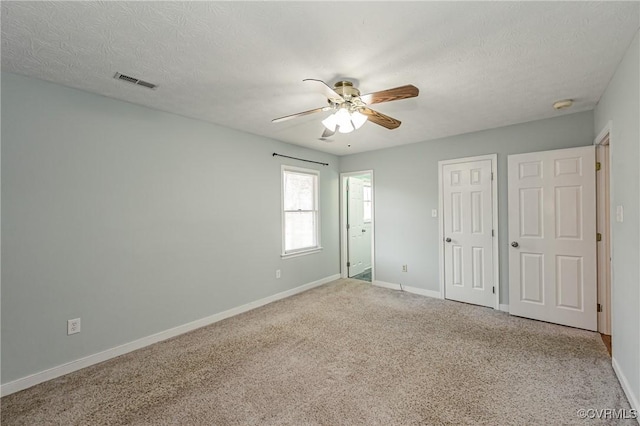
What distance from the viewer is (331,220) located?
5.37 meters

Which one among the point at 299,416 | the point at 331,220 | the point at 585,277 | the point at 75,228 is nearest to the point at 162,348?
the point at 75,228

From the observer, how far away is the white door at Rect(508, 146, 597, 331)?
312 cm

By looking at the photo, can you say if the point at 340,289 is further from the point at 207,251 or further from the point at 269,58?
the point at 269,58

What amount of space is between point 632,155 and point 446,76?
1380mm

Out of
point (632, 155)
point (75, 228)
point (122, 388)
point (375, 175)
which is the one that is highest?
point (375, 175)

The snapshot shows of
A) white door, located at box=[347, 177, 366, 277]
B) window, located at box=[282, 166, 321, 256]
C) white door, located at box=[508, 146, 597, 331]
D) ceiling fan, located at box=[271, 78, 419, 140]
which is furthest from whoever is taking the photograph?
white door, located at box=[347, 177, 366, 277]

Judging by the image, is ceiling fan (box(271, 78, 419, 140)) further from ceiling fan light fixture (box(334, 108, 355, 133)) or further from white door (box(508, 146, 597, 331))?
white door (box(508, 146, 597, 331))

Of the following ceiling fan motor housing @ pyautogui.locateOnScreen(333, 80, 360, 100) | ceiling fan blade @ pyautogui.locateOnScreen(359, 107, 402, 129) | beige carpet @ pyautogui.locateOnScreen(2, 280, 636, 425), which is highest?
ceiling fan motor housing @ pyautogui.locateOnScreen(333, 80, 360, 100)

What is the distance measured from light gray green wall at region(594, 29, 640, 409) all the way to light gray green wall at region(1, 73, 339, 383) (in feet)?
12.2

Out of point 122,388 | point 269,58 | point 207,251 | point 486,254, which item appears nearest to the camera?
point 269,58

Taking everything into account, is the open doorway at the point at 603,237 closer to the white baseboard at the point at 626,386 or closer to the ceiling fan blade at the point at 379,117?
the white baseboard at the point at 626,386

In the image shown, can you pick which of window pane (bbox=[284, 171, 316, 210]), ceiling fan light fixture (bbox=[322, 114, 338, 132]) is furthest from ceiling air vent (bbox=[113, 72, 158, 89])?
window pane (bbox=[284, 171, 316, 210])

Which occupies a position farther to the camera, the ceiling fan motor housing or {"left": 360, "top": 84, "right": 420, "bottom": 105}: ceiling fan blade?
the ceiling fan motor housing

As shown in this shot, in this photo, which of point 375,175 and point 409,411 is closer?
point 409,411
